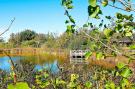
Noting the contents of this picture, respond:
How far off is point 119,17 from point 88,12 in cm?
85

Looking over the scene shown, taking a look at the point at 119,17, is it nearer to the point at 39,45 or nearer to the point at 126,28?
the point at 126,28

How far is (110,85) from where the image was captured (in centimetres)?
487

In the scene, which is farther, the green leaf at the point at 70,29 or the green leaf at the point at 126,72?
the green leaf at the point at 70,29

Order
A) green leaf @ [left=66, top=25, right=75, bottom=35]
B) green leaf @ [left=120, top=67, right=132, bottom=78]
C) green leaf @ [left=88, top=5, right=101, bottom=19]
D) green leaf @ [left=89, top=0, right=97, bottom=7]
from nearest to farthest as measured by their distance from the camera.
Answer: green leaf @ [left=89, top=0, right=97, bottom=7] → green leaf @ [left=88, top=5, right=101, bottom=19] → green leaf @ [left=120, top=67, right=132, bottom=78] → green leaf @ [left=66, top=25, right=75, bottom=35]

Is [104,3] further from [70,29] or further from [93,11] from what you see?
[70,29]

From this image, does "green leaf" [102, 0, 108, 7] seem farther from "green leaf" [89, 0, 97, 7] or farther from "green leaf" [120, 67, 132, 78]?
"green leaf" [120, 67, 132, 78]

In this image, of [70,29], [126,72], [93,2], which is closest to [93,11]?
[93,2]

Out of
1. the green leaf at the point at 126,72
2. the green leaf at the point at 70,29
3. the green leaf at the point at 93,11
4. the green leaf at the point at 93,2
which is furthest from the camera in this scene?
the green leaf at the point at 70,29

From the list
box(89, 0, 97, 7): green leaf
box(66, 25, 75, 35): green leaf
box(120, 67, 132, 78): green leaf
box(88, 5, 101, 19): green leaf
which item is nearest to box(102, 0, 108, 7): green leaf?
box(88, 5, 101, 19): green leaf

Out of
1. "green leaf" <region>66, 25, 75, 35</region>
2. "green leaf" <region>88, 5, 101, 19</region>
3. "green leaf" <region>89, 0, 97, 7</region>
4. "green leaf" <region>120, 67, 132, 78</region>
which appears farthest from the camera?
"green leaf" <region>66, 25, 75, 35</region>

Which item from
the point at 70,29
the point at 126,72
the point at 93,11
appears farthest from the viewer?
the point at 70,29

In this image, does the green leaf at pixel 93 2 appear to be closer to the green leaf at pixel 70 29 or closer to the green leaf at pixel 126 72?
the green leaf at pixel 126 72

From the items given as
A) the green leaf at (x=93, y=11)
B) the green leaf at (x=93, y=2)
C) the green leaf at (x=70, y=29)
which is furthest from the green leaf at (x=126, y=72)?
the green leaf at (x=70, y=29)

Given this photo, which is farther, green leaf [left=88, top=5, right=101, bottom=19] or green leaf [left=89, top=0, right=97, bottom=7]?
green leaf [left=88, top=5, right=101, bottom=19]
